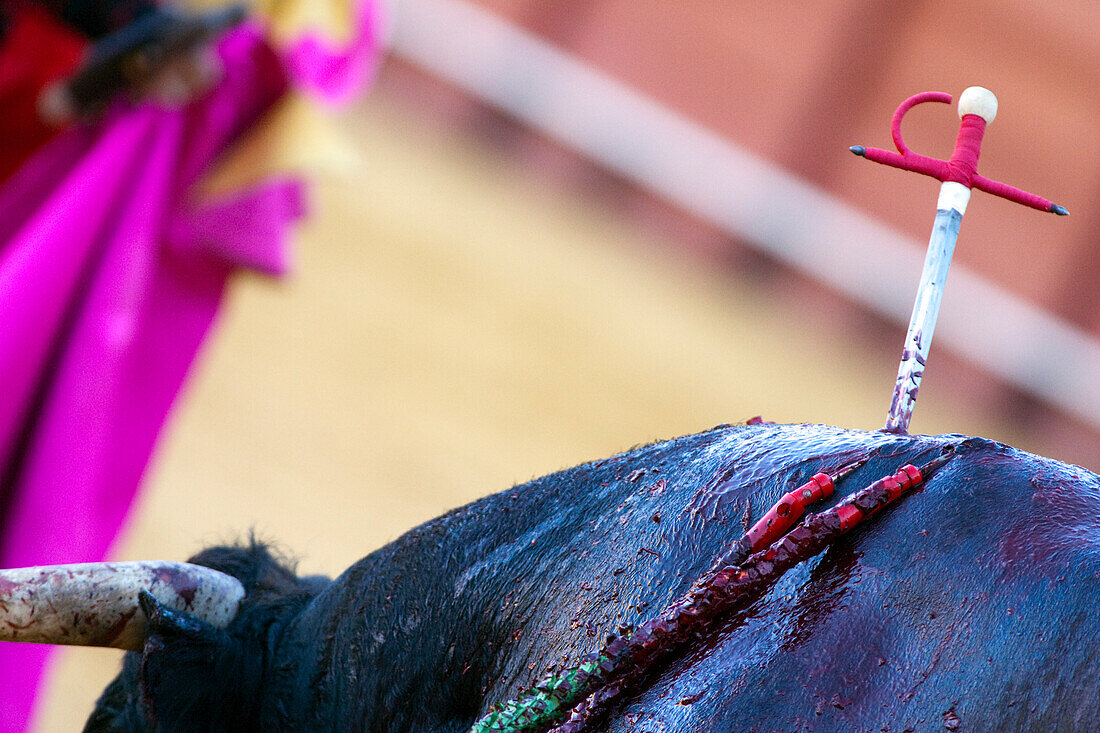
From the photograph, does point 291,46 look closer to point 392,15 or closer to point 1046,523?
point 1046,523

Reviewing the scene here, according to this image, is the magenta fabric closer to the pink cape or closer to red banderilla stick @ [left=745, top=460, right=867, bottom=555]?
the pink cape

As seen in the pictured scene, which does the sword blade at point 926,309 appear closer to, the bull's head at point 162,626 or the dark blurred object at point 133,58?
the bull's head at point 162,626

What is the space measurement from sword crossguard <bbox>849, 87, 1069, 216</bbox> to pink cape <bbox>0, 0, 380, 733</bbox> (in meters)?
1.79

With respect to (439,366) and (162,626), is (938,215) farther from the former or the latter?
(439,366)

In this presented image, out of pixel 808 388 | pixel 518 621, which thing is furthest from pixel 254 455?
pixel 518 621

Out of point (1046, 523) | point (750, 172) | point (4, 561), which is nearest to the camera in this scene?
point (1046, 523)

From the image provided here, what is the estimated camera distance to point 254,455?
489 cm

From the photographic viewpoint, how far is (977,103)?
0.93 metres

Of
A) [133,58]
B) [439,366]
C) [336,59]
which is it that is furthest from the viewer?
[439,366]

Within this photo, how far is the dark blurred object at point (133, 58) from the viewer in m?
2.89

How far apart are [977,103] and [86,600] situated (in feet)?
2.62

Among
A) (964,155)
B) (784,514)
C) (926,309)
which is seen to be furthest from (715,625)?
(964,155)

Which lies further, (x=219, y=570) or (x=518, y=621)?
(x=219, y=570)

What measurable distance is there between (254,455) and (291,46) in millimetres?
2005
